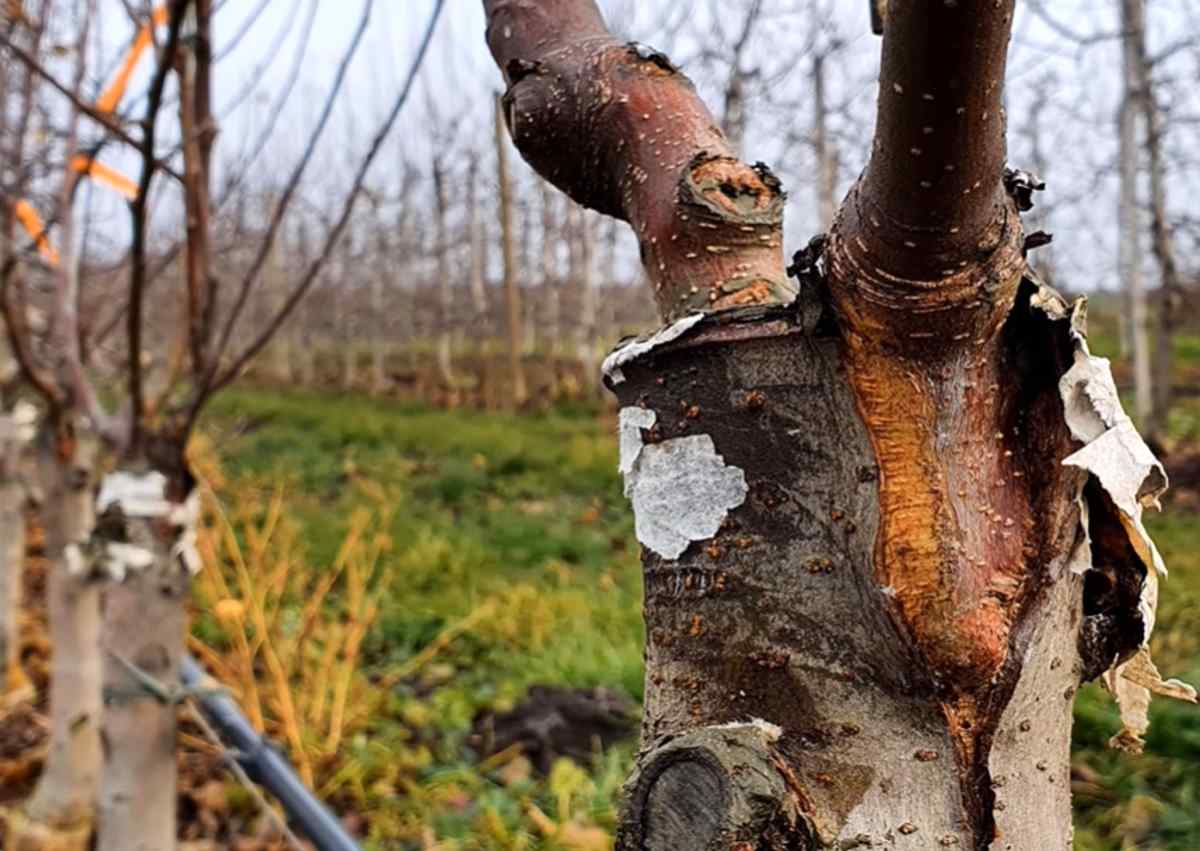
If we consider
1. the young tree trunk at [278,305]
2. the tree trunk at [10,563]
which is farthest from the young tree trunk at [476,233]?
the tree trunk at [10,563]

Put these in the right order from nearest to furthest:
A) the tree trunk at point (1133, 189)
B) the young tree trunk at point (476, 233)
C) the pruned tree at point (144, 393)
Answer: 1. the pruned tree at point (144, 393)
2. the tree trunk at point (1133, 189)
3. the young tree trunk at point (476, 233)

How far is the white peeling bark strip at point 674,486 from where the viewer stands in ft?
1.99

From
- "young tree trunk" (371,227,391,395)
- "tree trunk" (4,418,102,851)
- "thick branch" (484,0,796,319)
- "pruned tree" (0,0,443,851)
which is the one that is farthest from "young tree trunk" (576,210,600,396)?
"thick branch" (484,0,796,319)

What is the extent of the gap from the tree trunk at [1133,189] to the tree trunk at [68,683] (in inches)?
328

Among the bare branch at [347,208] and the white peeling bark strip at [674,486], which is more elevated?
the bare branch at [347,208]

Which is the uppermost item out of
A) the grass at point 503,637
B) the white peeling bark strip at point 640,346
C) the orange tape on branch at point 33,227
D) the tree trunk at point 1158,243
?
the tree trunk at point 1158,243

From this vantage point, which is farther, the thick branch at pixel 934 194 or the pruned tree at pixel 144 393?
the pruned tree at pixel 144 393

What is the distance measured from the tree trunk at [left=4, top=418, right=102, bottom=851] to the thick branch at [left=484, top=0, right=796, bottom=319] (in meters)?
2.16

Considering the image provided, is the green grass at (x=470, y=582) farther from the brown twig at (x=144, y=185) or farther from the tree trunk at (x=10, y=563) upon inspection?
the brown twig at (x=144, y=185)

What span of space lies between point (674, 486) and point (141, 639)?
1481 mm

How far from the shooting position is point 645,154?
729 millimetres

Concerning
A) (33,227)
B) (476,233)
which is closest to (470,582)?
(33,227)

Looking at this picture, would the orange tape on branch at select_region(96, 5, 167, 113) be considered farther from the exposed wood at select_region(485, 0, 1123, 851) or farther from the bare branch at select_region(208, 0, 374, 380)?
the exposed wood at select_region(485, 0, 1123, 851)

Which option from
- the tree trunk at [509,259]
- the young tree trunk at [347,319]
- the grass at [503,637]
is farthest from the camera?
the young tree trunk at [347,319]
